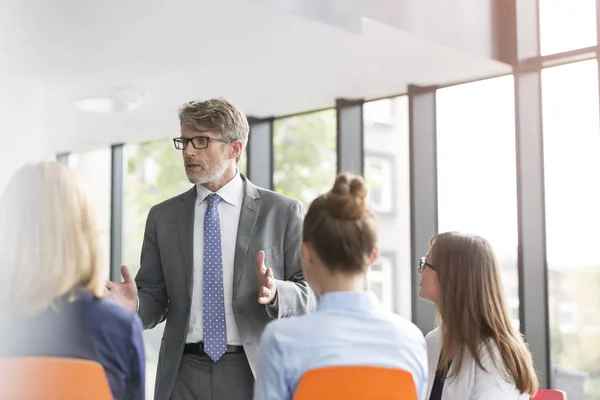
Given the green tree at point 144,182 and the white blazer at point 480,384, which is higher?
the green tree at point 144,182

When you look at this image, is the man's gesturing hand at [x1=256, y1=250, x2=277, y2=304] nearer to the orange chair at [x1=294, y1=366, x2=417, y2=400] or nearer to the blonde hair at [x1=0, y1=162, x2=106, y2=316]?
the blonde hair at [x1=0, y1=162, x2=106, y2=316]

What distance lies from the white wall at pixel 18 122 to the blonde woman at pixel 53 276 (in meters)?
3.41

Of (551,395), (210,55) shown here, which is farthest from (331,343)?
(210,55)

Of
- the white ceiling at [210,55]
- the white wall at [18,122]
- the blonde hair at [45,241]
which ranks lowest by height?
the blonde hair at [45,241]

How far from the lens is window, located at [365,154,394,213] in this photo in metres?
6.53

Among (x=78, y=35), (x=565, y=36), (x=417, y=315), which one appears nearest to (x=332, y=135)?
(x=417, y=315)

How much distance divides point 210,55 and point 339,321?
3.55m

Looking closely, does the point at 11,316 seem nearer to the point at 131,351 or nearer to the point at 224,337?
the point at 131,351

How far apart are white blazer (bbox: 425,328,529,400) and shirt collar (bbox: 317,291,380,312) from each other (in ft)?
2.67

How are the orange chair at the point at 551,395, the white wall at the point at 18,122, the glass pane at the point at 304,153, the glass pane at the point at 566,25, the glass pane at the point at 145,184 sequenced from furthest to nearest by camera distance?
1. the glass pane at the point at 145,184
2. the glass pane at the point at 304,153
3. the white wall at the point at 18,122
4. the glass pane at the point at 566,25
5. the orange chair at the point at 551,395

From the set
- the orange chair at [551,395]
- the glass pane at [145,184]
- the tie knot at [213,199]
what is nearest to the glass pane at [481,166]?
the orange chair at [551,395]

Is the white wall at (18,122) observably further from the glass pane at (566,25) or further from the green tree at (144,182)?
the glass pane at (566,25)

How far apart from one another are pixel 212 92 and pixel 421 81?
149cm

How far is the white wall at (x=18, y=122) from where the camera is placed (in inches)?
204
